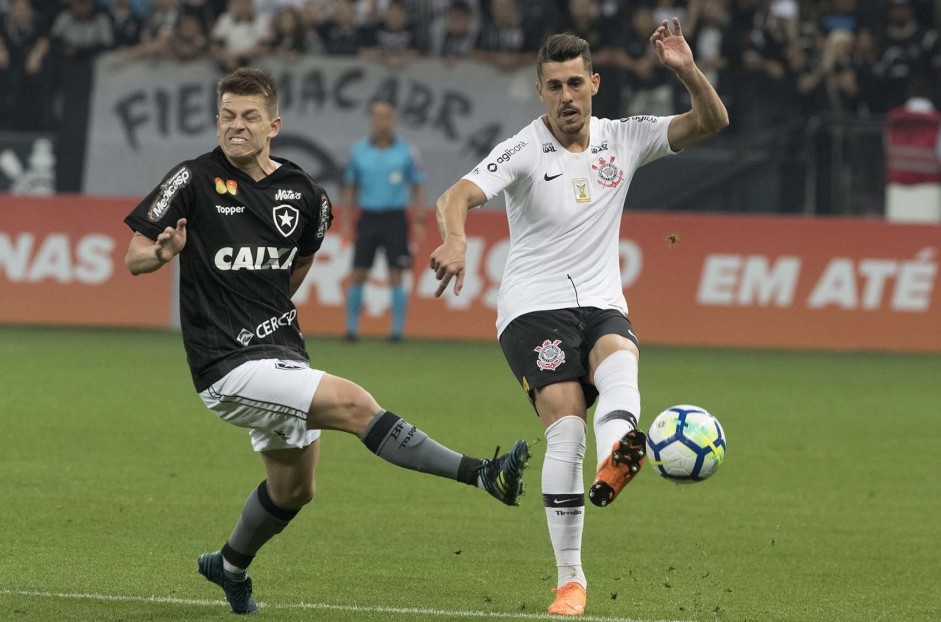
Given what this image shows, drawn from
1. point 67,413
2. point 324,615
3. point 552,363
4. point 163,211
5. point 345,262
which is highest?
point 163,211

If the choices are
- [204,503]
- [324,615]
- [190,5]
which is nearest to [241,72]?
[324,615]

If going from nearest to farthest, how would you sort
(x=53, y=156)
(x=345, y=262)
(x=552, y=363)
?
(x=552, y=363) < (x=345, y=262) < (x=53, y=156)

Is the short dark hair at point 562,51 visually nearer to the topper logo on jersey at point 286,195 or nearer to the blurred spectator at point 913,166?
the topper logo on jersey at point 286,195

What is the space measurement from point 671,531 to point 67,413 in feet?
17.6

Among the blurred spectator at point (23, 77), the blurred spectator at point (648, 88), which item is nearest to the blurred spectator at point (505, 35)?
the blurred spectator at point (648, 88)

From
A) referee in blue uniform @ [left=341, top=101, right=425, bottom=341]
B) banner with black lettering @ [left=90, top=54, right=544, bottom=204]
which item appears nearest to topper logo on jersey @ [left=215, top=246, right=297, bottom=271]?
referee in blue uniform @ [left=341, top=101, right=425, bottom=341]

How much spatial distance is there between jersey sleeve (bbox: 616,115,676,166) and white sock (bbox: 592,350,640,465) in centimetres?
97

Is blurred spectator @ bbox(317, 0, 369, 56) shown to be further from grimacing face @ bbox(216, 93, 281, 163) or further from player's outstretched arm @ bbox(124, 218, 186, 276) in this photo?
player's outstretched arm @ bbox(124, 218, 186, 276)

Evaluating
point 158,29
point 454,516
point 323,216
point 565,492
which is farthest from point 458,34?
point 565,492

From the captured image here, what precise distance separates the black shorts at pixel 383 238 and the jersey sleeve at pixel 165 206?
1097cm

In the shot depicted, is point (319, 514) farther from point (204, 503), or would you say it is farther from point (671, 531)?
point (671, 531)

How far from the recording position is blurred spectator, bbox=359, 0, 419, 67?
19766 mm

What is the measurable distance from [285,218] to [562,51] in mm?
1317

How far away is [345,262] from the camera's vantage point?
59.0 ft
